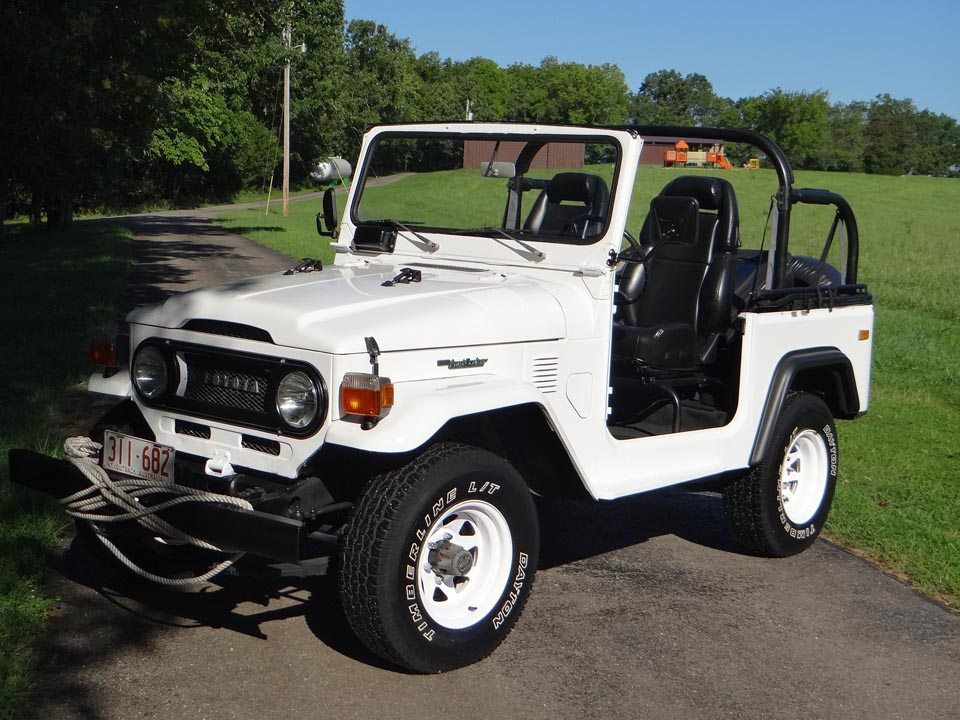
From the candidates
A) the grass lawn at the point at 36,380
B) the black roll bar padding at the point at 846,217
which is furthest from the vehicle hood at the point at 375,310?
the black roll bar padding at the point at 846,217

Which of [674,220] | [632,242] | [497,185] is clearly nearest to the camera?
[632,242]

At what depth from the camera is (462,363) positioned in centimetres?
420

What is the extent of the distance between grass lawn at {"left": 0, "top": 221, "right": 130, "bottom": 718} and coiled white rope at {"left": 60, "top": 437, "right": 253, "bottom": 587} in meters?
0.54

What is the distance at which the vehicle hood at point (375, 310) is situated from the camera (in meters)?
3.97

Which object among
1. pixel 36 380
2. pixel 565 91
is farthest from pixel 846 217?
pixel 565 91

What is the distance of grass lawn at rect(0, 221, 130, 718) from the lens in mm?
4363

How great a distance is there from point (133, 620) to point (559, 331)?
2.17 metres

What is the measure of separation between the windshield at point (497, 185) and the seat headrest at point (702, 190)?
1.02 m

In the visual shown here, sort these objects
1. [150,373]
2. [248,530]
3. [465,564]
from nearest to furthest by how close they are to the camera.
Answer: [248,530] < [465,564] < [150,373]

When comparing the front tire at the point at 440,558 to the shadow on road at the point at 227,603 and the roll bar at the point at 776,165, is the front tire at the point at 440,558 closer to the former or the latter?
the shadow on road at the point at 227,603

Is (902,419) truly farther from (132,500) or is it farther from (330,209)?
(132,500)

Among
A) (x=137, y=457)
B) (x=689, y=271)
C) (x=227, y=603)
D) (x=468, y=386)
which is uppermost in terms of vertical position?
(x=689, y=271)

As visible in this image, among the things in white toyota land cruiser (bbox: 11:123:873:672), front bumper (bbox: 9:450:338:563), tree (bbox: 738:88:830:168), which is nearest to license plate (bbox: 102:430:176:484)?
white toyota land cruiser (bbox: 11:123:873:672)

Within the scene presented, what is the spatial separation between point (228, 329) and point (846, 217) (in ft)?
12.4
